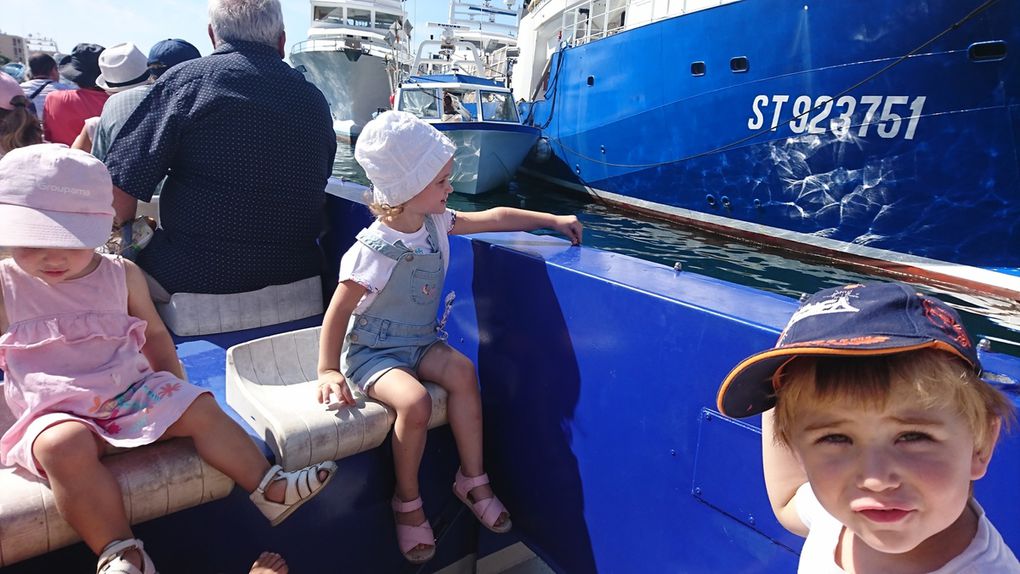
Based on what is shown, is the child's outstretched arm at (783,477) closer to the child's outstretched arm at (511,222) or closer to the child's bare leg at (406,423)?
the child's bare leg at (406,423)

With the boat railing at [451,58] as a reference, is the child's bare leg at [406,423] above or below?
below

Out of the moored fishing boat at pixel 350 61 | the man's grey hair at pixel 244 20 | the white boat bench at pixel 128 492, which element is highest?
the moored fishing boat at pixel 350 61

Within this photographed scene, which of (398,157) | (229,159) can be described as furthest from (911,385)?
(229,159)

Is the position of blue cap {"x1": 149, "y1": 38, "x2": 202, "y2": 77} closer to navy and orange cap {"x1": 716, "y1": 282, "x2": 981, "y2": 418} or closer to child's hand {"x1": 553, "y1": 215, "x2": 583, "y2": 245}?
child's hand {"x1": 553, "y1": 215, "x2": 583, "y2": 245}

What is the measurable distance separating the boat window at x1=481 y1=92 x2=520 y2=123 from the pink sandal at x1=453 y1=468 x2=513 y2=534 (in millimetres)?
13913

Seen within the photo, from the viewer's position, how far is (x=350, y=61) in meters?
26.9

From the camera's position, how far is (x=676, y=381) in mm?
1547

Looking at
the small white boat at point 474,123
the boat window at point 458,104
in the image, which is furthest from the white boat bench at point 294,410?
the boat window at point 458,104

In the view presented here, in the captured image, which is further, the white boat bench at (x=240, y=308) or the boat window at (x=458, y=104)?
the boat window at (x=458, y=104)

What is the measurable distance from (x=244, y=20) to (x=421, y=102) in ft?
43.3

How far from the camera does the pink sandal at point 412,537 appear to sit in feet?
6.22

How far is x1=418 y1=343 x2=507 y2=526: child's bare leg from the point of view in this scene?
1.97 meters

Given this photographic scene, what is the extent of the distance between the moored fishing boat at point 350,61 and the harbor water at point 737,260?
52.9ft

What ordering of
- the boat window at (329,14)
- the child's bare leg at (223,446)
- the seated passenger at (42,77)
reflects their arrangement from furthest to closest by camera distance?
1. the boat window at (329,14)
2. the seated passenger at (42,77)
3. the child's bare leg at (223,446)
